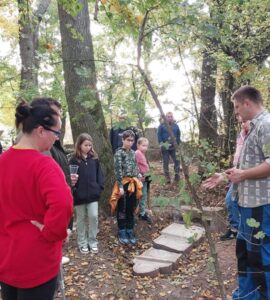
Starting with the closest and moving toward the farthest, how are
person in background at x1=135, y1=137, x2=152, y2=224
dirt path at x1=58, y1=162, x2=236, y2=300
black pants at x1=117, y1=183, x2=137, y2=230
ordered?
1. dirt path at x1=58, y1=162, x2=236, y2=300
2. black pants at x1=117, y1=183, x2=137, y2=230
3. person in background at x1=135, y1=137, x2=152, y2=224

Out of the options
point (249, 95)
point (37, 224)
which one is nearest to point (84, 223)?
point (249, 95)

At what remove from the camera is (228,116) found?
25.5 ft

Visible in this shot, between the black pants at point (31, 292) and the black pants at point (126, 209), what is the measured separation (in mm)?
3665

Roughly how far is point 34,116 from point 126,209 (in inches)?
156

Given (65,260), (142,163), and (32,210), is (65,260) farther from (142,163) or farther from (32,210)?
(32,210)

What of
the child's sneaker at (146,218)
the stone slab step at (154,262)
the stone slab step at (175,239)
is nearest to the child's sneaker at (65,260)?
the stone slab step at (154,262)

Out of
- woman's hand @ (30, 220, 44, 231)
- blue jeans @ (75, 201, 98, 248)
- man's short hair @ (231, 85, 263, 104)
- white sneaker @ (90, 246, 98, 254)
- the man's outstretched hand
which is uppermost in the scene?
man's short hair @ (231, 85, 263, 104)

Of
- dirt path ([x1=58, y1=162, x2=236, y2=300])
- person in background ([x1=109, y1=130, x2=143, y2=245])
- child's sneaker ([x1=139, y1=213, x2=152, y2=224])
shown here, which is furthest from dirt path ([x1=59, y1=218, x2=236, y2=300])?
child's sneaker ([x1=139, y1=213, x2=152, y2=224])

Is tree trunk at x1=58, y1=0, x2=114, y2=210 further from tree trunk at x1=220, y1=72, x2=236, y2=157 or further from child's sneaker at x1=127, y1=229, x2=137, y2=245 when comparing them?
tree trunk at x1=220, y1=72, x2=236, y2=157

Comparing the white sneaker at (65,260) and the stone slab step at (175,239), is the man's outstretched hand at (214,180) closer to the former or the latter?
the stone slab step at (175,239)

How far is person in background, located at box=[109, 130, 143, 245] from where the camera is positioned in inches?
229

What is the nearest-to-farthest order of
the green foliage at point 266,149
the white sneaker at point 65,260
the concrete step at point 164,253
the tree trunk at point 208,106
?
the green foliage at point 266,149 < the white sneaker at point 65,260 < the concrete step at point 164,253 < the tree trunk at point 208,106

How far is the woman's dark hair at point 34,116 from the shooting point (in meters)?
2.24

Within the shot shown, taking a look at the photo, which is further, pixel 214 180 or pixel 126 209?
pixel 126 209
